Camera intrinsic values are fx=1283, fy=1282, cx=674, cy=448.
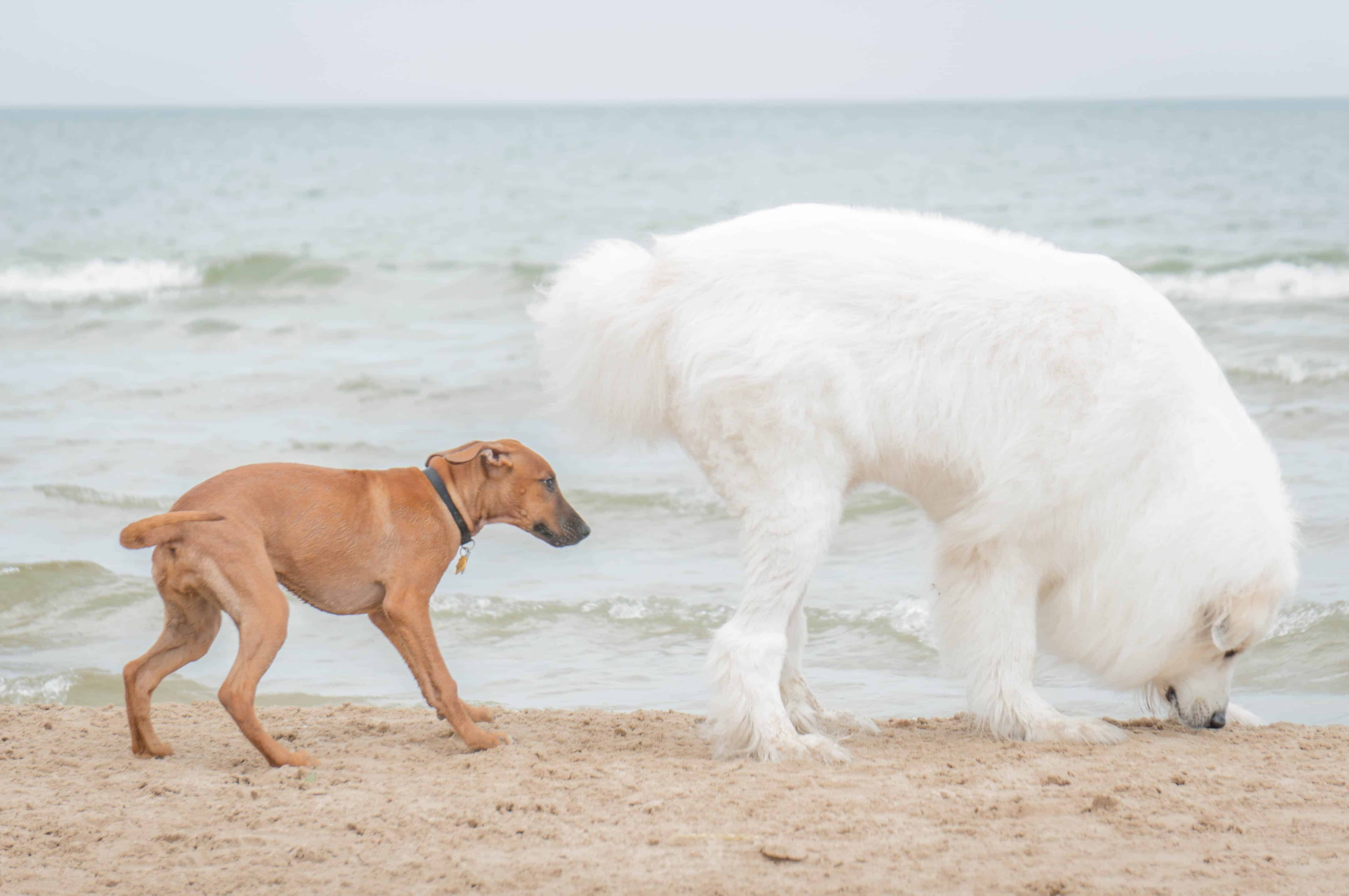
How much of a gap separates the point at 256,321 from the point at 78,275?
757 cm

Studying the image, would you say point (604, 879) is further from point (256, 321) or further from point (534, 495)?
point (256, 321)

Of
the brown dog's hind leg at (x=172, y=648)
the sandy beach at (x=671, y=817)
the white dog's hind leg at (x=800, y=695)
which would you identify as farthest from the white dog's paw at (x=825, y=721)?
the brown dog's hind leg at (x=172, y=648)

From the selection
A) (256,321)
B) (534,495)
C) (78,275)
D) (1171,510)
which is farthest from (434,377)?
(78,275)

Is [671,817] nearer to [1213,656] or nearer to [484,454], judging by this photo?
[484,454]

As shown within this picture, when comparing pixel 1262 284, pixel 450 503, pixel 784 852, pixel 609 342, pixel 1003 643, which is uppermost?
pixel 609 342

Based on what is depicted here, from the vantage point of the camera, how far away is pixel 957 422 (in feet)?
12.7

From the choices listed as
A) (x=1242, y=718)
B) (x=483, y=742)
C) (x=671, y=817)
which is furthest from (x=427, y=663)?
(x=1242, y=718)

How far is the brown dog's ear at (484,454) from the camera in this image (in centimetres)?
412

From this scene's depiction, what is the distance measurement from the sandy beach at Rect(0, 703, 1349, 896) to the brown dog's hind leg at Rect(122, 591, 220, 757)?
9.8 inches

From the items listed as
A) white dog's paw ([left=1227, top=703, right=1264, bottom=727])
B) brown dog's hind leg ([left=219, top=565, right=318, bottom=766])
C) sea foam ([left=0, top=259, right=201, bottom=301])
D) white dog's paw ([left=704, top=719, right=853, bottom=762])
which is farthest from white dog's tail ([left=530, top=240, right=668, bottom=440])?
sea foam ([left=0, top=259, right=201, bottom=301])

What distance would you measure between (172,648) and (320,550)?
1.71 feet

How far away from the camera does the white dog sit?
3846 mm

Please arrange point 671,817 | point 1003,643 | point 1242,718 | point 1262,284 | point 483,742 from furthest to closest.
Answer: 1. point 1262,284
2. point 1242,718
3. point 1003,643
4. point 483,742
5. point 671,817

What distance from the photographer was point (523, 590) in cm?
650
